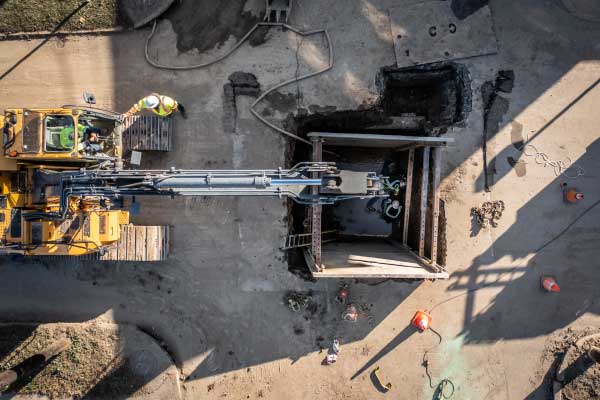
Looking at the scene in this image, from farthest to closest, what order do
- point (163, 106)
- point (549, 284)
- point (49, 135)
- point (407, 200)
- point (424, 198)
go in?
point (407, 200)
point (549, 284)
point (424, 198)
point (163, 106)
point (49, 135)

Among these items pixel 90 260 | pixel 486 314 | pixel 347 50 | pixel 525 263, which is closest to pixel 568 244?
pixel 525 263

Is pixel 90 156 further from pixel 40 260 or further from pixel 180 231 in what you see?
pixel 40 260

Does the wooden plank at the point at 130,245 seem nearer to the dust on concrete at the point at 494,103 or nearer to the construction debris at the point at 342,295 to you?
the construction debris at the point at 342,295

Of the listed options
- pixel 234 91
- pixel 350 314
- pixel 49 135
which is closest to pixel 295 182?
pixel 234 91

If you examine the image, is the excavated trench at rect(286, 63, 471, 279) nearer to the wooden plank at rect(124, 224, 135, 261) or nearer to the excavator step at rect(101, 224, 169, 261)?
the excavator step at rect(101, 224, 169, 261)

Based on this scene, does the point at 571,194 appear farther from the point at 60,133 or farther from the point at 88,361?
the point at 88,361

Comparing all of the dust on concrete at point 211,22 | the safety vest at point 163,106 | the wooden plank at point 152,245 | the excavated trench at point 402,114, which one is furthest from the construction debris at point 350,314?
the dust on concrete at point 211,22
